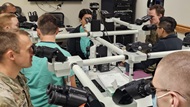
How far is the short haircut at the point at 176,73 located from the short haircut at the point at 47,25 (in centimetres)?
118

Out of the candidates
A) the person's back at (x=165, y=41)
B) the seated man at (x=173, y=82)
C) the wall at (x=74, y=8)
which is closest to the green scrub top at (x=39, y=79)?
the seated man at (x=173, y=82)

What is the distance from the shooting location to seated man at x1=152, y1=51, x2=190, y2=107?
80cm

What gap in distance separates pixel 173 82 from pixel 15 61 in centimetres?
103

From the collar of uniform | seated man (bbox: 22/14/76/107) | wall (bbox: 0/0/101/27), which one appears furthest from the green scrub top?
wall (bbox: 0/0/101/27)

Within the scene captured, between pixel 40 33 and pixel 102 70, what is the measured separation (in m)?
0.85

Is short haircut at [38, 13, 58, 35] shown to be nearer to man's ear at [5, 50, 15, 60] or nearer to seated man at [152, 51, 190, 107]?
man's ear at [5, 50, 15, 60]

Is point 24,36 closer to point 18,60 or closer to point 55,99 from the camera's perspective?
point 18,60

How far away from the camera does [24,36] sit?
1519 mm

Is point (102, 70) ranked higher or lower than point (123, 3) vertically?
lower

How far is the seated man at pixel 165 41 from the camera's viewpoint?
234cm

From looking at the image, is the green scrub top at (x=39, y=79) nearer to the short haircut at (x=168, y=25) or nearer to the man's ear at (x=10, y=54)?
the man's ear at (x=10, y=54)

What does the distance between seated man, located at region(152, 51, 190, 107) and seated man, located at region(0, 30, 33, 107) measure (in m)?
0.77

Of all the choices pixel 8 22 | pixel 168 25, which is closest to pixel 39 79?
pixel 8 22

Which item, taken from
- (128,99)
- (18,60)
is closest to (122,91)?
(128,99)
